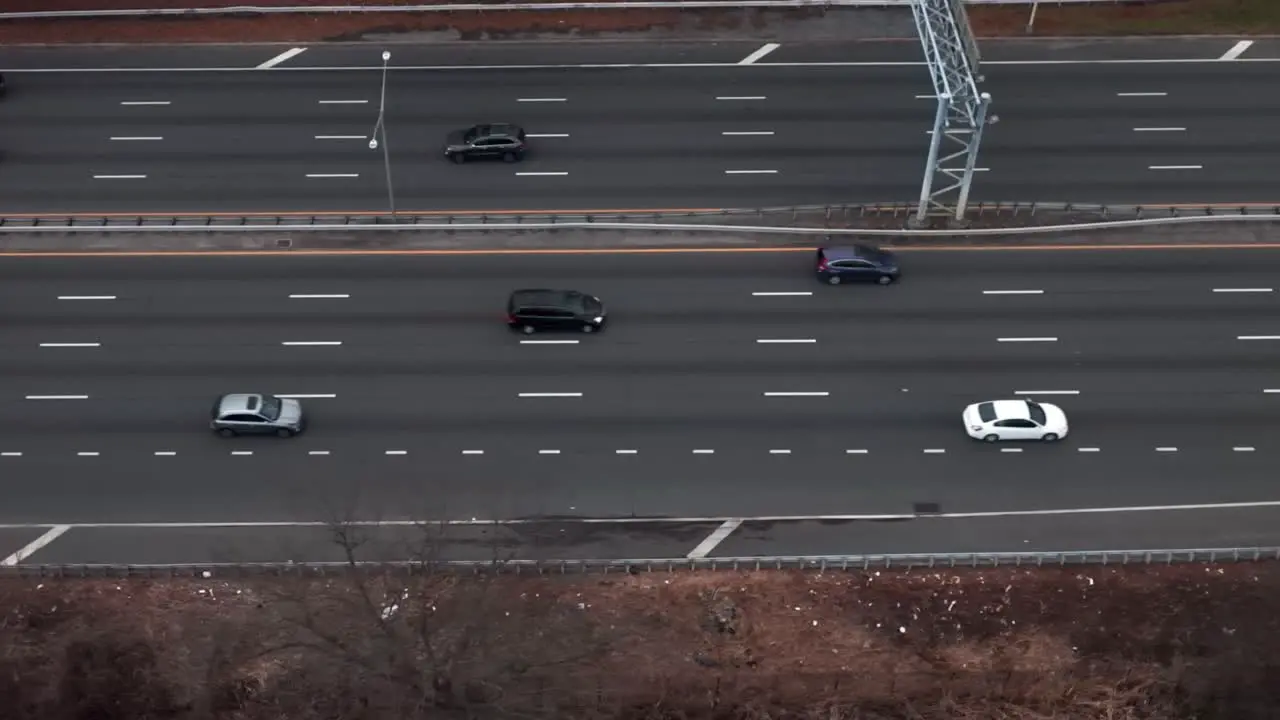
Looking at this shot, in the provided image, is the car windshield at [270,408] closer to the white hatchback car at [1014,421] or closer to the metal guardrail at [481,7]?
the white hatchback car at [1014,421]

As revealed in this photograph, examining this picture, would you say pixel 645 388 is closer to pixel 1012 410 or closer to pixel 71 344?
pixel 1012 410

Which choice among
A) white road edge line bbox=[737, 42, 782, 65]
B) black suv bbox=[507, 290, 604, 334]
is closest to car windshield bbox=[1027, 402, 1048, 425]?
black suv bbox=[507, 290, 604, 334]

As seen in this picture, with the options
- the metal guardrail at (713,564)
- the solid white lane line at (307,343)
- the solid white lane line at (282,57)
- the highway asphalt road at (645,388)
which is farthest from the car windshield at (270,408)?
the solid white lane line at (282,57)

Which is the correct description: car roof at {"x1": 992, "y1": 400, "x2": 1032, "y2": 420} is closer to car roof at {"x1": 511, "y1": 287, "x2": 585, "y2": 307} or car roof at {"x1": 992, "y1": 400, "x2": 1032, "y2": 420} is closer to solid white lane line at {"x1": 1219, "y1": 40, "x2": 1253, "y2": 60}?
car roof at {"x1": 511, "y1": 287, "x2": 585, "y2": 307}

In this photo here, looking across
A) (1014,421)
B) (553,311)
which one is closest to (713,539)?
(553,311)

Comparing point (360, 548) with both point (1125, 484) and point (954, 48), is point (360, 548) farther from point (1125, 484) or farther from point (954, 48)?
point (954, 48)

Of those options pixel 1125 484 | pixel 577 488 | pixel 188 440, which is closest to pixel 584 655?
pixel 577 488
